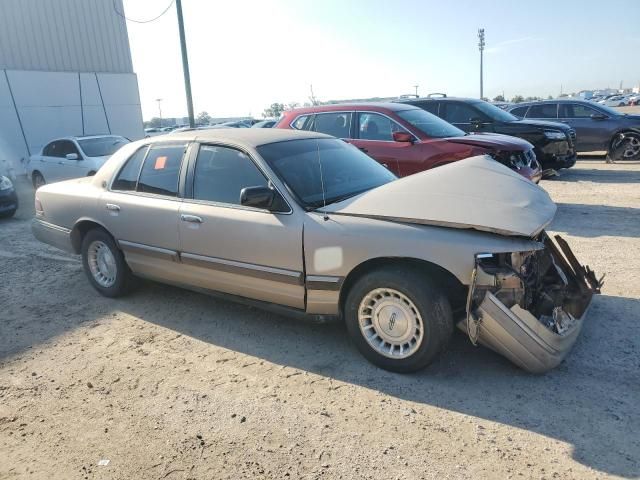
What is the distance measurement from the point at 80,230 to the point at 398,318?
3667 millimetres

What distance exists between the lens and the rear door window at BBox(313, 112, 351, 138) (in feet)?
26.0

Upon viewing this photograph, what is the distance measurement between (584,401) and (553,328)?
48cm

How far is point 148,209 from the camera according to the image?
14.8 ft

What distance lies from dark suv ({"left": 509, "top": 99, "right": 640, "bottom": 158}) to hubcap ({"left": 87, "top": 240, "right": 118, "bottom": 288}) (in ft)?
39.9

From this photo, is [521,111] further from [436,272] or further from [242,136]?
[436,272]

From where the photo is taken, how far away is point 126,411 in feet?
10.5

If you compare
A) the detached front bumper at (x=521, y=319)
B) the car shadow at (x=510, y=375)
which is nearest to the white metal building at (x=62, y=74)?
the car shadow at (x=510, y=375)

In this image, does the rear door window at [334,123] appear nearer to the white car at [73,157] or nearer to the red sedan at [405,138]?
the red sedan at [405,138]

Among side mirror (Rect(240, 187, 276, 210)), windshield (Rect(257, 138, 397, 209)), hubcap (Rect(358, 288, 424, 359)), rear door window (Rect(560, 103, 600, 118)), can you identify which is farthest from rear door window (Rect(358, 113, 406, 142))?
rear door window (Rect(560, 103, 600, 118))

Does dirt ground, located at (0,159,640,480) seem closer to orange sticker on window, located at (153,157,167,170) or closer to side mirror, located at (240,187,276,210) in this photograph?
side mirror, located at (240,187,276,210)

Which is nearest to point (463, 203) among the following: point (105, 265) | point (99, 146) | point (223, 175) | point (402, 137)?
point (223, 175)

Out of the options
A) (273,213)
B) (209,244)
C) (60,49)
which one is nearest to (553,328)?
(273,213)

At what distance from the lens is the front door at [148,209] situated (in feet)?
14.5

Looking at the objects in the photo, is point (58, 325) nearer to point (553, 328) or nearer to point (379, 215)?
point (379, 215)
